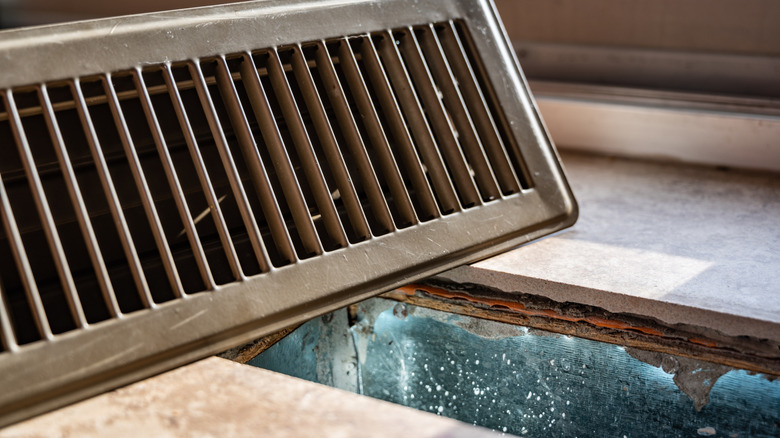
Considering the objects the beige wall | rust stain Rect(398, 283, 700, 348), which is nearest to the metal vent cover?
rust stain Rect(398, 283, 700, 348)

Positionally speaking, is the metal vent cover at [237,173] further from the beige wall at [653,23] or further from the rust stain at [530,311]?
the beige wall at [653,23]

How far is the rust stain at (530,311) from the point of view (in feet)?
4.05

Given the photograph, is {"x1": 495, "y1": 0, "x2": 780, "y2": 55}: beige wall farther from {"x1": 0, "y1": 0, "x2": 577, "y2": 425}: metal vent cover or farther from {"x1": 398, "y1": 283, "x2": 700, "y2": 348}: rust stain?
{"x1": 398, "y1": 283, "x2": 700, "y2": 348}: rust stain

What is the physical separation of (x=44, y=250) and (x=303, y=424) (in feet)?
1.48

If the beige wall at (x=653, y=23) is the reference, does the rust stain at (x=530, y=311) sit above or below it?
below

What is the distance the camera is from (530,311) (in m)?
1.33

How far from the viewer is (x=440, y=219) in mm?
1269

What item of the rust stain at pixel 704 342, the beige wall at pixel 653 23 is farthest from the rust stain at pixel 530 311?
the beige wall at pixel 653 23

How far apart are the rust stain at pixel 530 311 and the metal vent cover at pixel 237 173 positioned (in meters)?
0.10

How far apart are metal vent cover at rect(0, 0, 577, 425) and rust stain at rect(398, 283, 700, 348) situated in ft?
0.34

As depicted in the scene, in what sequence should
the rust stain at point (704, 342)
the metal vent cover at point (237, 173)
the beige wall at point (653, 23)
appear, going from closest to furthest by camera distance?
1. the metal vent cover at point (237, 173)
2. the rust stain at point (704, 342)
3. the beige wall at point (653, 23)

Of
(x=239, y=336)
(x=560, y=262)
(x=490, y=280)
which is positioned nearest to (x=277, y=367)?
(x=239, y=336)

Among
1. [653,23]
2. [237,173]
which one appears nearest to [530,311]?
[237,173]

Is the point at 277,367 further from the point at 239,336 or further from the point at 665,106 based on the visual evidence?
the point at 665,106
